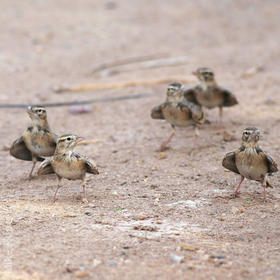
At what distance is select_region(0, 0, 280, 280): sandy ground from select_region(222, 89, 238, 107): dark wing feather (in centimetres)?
38

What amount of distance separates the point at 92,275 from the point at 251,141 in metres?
2.65

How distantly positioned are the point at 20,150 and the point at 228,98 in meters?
3.55

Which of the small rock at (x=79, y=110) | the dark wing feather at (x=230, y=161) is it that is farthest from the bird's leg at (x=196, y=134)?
the small rock at (x=79, y=110)

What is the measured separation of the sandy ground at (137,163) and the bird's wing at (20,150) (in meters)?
0.35

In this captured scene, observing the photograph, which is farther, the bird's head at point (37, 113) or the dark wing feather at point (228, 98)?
the dark wing feather at point (228, 98)

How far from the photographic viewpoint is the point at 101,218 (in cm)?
615

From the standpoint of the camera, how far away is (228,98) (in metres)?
9.37

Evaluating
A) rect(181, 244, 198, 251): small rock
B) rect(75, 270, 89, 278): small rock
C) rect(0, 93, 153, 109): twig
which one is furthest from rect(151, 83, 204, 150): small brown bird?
rect(75, 270, 89, 278): small rock

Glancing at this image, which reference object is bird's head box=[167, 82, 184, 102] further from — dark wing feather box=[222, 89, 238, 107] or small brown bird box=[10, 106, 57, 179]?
small brown bird box=[10, 106, 57, 179]

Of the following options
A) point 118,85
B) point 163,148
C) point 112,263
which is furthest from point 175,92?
point 112,263

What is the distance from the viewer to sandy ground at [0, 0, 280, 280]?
16.8ft

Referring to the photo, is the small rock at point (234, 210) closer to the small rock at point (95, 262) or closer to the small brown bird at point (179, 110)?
the small rock at point (95, 262)

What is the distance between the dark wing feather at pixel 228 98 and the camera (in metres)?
9.30

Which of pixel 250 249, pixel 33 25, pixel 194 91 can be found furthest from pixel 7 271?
pixel 33 25
